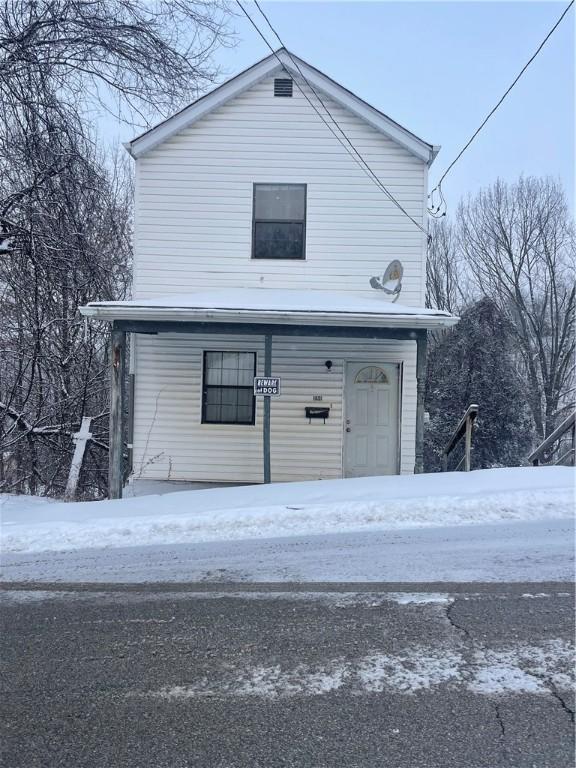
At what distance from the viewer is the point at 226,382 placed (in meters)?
11.8

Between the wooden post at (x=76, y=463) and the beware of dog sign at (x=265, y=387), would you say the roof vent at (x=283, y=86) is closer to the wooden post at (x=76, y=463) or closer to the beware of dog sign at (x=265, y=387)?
the beware of dog sign at (x=265, y=387)

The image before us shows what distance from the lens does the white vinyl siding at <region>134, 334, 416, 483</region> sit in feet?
38.2

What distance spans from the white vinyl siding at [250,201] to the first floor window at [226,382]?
4.29ft

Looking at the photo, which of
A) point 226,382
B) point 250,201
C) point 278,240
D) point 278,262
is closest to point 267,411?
point 226,382

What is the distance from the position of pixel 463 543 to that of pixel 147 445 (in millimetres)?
6843

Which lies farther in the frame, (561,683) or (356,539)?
(356,539)

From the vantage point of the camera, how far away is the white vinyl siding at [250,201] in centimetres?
1183

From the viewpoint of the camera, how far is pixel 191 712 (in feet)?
10.8

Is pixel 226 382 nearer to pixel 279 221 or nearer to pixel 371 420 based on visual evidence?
pixel 371 420

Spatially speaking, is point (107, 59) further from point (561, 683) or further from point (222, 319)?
point (561, 683)

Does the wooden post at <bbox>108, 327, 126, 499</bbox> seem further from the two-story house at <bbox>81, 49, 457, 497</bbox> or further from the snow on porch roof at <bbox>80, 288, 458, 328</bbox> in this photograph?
the two-story house at <bbox>81, 49, 457, 497</bbox>

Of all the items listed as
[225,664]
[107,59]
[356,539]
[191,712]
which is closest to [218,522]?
[356,539]

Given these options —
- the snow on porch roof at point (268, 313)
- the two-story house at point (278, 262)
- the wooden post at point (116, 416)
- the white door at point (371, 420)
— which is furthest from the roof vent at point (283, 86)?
the wooden post at point (116, 416)

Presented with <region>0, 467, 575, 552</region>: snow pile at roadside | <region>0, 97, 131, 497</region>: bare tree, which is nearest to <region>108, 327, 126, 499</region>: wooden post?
<region>0, 467, 575, 552</region>: snow pile at roadside
